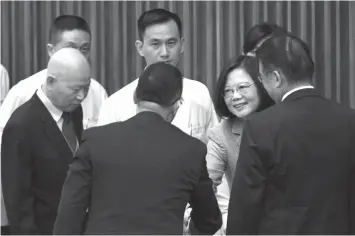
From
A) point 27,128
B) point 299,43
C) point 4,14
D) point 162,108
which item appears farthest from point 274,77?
point 4,14

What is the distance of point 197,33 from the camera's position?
4508 millimetres

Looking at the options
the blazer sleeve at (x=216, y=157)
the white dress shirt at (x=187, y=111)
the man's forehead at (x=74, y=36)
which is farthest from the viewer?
the man's forehead at (x=74, y=36)

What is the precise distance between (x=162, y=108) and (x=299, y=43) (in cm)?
45

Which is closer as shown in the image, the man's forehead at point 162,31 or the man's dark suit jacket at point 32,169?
the man's dark suit jacket at point 32,169

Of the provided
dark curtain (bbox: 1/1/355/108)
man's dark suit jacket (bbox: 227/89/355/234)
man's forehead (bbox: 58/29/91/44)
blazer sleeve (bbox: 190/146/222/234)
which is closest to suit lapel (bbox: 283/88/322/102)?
man's dark suit jacket (bbox: 227/89/355/234)

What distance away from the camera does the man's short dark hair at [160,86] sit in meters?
2.32

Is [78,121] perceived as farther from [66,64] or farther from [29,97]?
[29,97]

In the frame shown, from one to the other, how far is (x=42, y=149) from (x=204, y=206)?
71 centimetres

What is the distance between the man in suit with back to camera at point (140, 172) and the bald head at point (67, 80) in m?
0.62

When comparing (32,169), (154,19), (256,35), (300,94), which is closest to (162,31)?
(154,19)

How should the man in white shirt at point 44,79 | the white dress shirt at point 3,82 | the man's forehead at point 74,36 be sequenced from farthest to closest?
the white dress shirt at point 3,82, the man's forehead at point 74,36, the man in white shirt at point 44,79

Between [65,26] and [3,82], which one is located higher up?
[65,26]

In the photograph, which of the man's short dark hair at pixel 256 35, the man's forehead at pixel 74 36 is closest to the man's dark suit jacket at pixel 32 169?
the man's forehead at pixel 74 36

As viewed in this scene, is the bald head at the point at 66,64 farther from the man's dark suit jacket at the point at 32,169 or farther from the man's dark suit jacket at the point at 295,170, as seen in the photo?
the man's dark suit jacket at the point at 295,170
